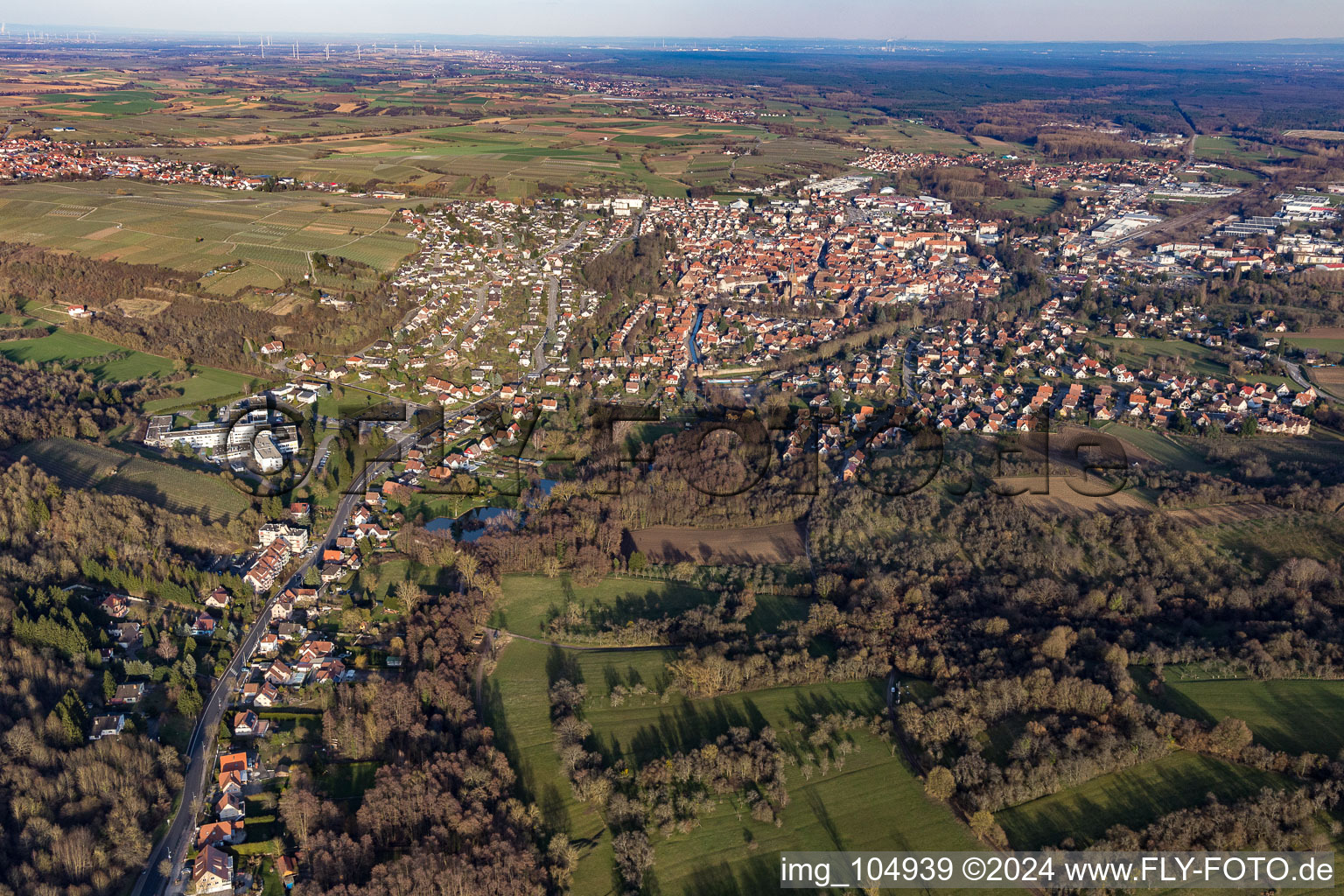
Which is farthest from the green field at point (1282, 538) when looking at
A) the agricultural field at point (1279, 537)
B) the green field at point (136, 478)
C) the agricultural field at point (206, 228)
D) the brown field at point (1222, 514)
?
the agricultural field at point (206, 228)

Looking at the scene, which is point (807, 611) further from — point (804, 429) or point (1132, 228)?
point (1132, 228)

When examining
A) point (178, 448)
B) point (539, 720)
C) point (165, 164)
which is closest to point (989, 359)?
point (539, 720)

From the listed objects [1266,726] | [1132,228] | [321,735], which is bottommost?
[321,735]

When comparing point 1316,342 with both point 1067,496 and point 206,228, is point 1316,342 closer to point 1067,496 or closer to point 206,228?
point 1067,496

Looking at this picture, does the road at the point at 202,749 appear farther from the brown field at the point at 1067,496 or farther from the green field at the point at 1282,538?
the green field at the point at 1282,538

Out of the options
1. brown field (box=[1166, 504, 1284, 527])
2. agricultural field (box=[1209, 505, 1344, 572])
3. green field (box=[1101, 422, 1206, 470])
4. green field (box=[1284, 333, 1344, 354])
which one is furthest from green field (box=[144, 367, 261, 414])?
green field (box=[1284, 333, 1344, 354])

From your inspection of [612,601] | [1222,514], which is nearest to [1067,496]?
[1222,514]

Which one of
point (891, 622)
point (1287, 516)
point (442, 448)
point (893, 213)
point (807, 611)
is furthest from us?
point (893, 213)
